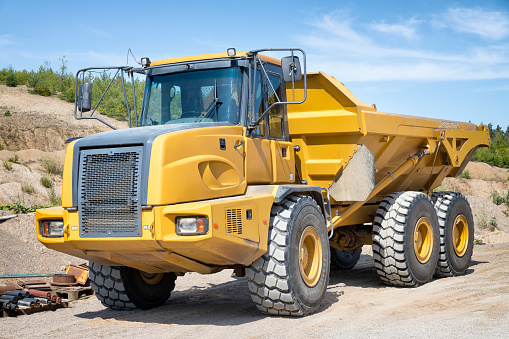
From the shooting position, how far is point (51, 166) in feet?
71.6

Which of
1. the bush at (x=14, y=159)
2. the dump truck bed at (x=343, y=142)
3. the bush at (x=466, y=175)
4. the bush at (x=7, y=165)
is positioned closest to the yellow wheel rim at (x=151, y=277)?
the dump truck bed at (x=343, y=142)

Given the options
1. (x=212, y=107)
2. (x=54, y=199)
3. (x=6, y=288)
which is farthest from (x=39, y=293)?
(x=54, y=199)

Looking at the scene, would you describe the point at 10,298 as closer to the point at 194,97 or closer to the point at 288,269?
the point at 194,97

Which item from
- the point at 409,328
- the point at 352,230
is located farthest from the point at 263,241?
the point at 352,230

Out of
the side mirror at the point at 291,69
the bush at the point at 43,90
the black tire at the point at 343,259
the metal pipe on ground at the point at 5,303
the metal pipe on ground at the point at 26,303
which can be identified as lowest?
the black tire at the point at 343,259

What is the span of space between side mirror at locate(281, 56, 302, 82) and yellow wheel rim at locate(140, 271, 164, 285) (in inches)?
124

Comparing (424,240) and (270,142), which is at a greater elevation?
(270,142)

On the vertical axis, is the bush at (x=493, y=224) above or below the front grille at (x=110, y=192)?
below

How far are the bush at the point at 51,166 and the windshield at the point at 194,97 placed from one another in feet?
49.7

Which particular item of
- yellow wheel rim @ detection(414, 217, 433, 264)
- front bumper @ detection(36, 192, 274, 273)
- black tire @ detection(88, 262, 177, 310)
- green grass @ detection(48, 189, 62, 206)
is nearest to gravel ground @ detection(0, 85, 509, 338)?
black tire @ detection(88, 262, 177, 310)

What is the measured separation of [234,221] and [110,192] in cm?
128

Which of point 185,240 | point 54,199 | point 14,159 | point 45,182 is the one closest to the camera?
point 185,240

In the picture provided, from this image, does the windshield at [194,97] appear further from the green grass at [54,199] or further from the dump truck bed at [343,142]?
the green grass at [54,199]

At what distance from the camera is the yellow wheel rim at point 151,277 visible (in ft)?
26.0
